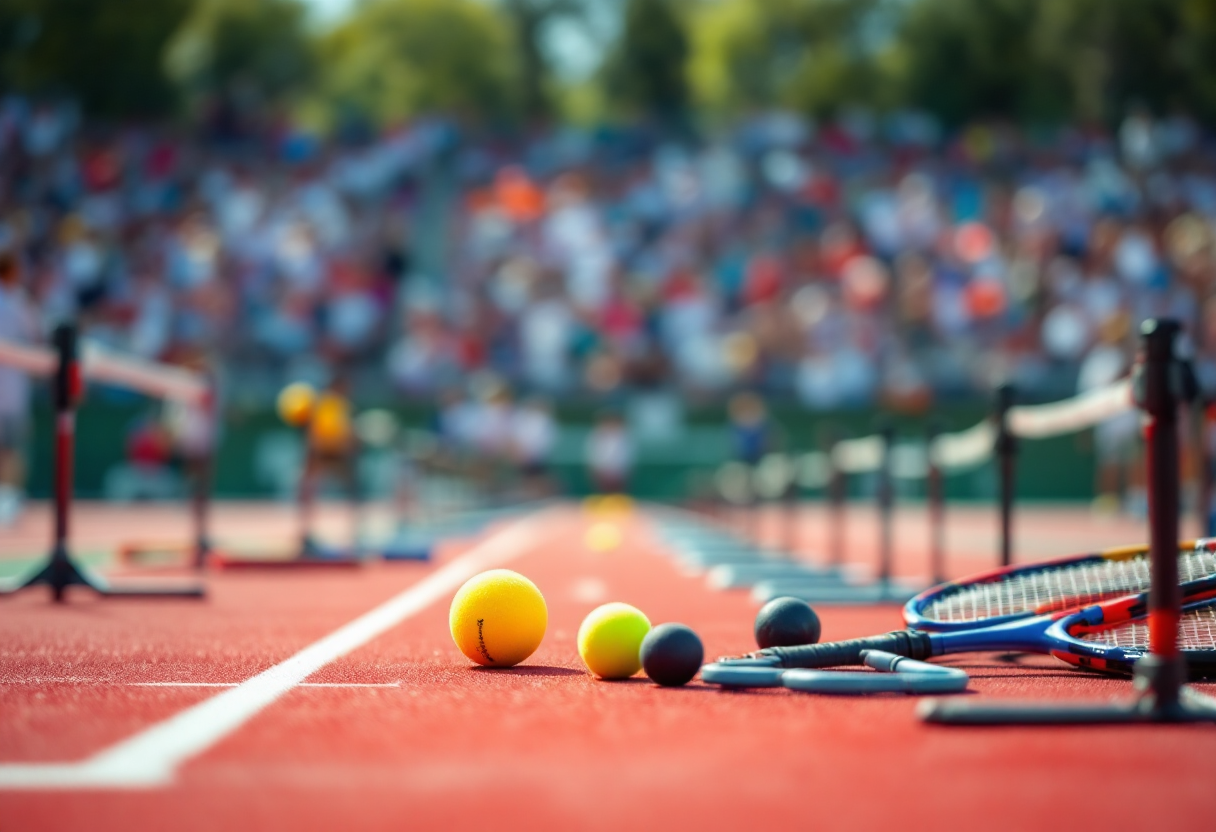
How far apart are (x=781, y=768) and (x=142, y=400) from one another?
25.9 m

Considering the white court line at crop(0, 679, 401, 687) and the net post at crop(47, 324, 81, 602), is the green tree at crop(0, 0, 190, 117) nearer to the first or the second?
the net post at crop(47, 324, 81, 602)

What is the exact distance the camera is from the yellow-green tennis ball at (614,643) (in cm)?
465

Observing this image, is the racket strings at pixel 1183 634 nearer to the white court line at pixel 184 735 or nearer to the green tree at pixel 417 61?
the white court line at pixel 184 735

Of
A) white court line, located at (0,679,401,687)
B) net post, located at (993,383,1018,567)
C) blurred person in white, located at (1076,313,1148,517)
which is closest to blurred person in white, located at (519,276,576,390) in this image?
blurred person in white, located at (1076,313,1148,517)

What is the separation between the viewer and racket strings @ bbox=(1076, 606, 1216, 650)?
4.63 metres

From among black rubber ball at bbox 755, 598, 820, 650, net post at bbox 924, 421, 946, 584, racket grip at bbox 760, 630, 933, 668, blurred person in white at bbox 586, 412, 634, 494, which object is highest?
blurred person in white at bbox 586, 412, 634, 494

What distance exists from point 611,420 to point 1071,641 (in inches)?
916

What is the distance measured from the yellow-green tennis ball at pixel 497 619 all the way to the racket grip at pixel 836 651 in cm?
88

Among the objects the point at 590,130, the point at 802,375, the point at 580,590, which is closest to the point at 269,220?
the point at 590,130

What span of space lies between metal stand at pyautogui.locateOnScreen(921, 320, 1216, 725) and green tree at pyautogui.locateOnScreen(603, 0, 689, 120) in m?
37.0

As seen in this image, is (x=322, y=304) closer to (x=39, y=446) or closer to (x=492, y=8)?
(x=39, y=446)

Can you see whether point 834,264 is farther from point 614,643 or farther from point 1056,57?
point 614,643

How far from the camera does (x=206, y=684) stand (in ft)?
14.6

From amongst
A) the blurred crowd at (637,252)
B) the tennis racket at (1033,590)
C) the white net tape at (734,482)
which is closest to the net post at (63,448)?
the tennis racket at (1033,590)
